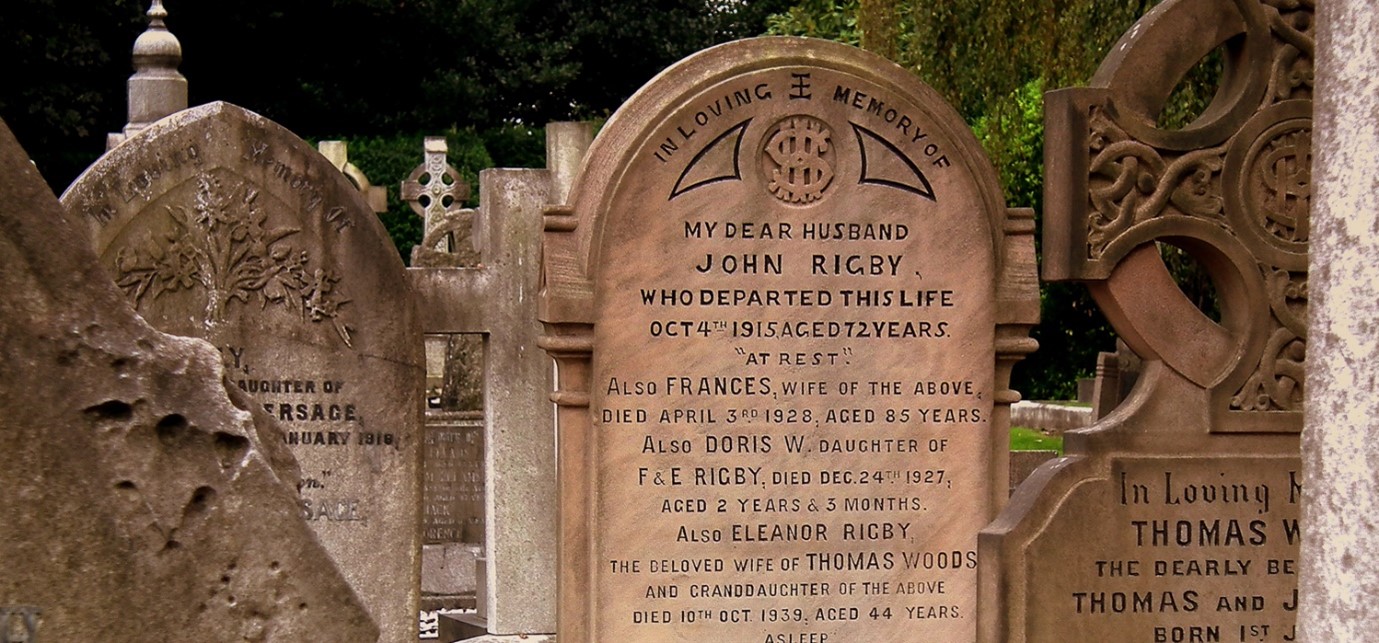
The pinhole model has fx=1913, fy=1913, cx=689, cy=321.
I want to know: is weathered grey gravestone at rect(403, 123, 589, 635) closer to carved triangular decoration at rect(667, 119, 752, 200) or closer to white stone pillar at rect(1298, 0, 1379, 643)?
carved triangular decoration at rect(667, 119, 752, 200)

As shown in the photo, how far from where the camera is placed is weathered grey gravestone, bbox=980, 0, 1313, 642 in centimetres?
568

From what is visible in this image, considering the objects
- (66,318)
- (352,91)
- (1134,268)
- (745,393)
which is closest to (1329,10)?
(66,318)

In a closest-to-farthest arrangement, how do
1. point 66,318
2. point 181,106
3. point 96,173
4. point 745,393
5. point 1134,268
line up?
point 66,318 → point 1134,268 → point 745,393 → point 96,173 → point 181,106

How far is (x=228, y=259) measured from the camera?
6.92 metres

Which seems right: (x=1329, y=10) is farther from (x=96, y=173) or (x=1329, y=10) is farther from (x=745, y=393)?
(x=96, y=173)

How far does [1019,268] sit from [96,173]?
3.28 meters

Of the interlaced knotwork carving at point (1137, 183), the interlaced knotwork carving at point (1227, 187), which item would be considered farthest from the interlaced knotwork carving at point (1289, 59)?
the interlaced knotwork carving at point (1137, 183)

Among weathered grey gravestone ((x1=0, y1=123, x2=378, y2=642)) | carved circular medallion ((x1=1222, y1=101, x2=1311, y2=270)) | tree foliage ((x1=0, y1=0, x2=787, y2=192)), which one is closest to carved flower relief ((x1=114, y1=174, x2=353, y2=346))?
carved circular medallion ((x1=1222, y1=101, x2=1311, y2=270))

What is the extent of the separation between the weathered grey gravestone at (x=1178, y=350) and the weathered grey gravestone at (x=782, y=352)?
0.56 m

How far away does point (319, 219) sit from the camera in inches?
272

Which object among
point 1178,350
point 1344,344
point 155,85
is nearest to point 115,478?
point 1344,344

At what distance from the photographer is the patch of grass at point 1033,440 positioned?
609 inches

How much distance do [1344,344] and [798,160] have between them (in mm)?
4002

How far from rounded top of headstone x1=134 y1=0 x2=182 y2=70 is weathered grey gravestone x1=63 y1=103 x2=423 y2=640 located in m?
4.30
